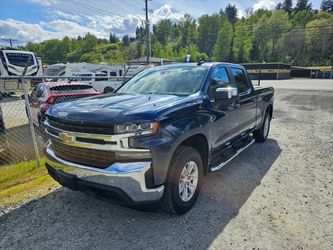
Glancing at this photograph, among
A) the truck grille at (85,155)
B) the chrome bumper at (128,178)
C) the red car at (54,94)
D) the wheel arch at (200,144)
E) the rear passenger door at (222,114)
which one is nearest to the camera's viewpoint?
the chrome bumper at (128,178)

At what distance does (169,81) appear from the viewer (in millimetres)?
4164

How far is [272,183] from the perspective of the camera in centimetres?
424

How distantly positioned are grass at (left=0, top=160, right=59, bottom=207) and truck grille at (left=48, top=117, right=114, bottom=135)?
1456 mm

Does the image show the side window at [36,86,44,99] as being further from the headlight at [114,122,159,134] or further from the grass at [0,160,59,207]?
the headlight at [114,122,159,134]

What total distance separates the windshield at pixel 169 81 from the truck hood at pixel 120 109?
40 cm

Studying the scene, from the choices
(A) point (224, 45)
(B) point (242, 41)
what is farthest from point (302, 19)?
(A) point (224, 45)

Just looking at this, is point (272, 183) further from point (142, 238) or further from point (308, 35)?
point (308, 35)

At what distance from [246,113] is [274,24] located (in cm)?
9142

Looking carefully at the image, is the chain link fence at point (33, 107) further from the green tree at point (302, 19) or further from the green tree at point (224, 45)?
the green tree at point (302, 19)

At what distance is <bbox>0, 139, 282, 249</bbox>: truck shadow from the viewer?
2.82 m

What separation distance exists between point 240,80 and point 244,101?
1.55 ft

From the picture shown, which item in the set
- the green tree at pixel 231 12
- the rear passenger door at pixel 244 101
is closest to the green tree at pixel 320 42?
the green tree at pixel 231 12

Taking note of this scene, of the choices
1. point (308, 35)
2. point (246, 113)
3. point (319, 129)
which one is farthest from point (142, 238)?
point (308, 35)

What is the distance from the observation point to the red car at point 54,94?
727cm
